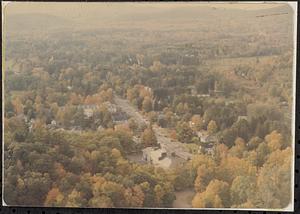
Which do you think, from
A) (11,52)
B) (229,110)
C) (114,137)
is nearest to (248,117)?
(229,110)

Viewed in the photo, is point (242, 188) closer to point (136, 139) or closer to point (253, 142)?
point (253, 142)

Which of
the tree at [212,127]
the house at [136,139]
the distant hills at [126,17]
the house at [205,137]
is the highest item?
the distant hills at [126,17]

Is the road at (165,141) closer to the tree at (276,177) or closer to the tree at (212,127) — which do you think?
the tree at (212,127)

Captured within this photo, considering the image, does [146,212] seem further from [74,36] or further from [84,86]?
[74,36]

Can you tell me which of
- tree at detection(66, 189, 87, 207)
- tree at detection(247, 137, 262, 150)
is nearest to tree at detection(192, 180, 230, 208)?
tree at detection(247, 137, 262, 150)

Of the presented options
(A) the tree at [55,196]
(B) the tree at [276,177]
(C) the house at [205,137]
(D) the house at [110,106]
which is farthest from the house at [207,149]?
(A) the tree at [55,196]

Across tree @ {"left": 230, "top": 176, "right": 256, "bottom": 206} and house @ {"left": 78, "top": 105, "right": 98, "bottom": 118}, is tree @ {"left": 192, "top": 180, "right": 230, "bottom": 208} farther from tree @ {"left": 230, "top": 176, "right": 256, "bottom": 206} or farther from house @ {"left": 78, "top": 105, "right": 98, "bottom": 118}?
house @ {"left": 78, "top": 105, "right": 98, "bottom": 118}

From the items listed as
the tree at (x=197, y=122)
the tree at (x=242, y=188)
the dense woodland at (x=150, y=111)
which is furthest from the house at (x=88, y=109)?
the tree at (x=242, y=188)

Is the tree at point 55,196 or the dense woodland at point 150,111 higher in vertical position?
the dense woodland at point 150,111
